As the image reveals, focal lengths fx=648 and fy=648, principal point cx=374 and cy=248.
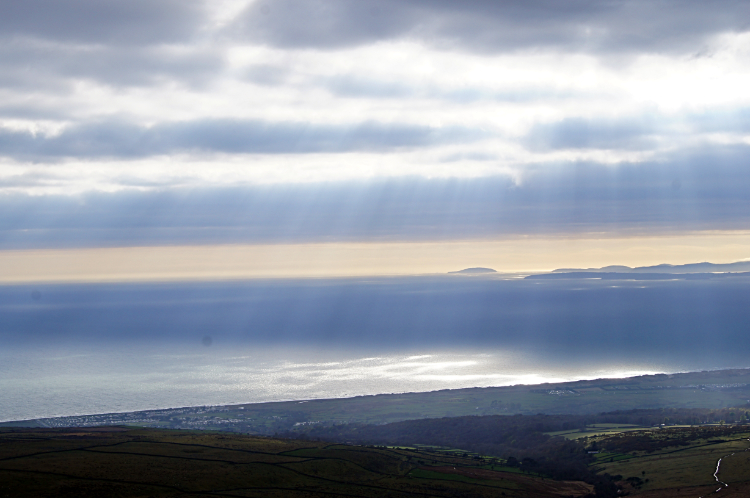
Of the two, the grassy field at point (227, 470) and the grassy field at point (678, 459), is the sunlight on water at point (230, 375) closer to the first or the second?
the grassy field at point (227, 470)

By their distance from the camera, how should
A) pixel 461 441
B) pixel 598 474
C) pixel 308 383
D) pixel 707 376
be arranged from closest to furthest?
pixel 598 474
pixel 461 441
pixel 707 376
pixel 308 383

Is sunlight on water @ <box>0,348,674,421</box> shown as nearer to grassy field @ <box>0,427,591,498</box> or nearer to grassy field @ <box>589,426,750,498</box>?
grassy field @ <box>0,427,591,498</box>

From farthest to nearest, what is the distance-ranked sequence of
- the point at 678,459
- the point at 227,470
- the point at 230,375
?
the point at 230,375
the point at 678,459
the point at 227,470

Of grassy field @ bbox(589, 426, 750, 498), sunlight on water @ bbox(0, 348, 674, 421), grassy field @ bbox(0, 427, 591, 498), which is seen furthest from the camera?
sunlight on water @ bbox(0, 348, 674, 421)

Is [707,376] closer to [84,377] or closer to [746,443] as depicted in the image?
[746,443]

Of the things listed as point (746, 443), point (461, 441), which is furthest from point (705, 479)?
point (461, 441)

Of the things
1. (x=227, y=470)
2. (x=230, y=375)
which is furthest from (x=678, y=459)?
(x=230, y=375)

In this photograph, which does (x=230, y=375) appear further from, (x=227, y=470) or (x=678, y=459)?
(x=678, y=459)

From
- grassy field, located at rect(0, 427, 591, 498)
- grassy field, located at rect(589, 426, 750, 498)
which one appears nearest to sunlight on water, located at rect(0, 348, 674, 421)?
grassy field, located at rect(0, 427, 591, 498)

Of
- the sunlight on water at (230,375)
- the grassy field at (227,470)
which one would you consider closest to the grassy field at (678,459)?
the grassy field at (227,470)
